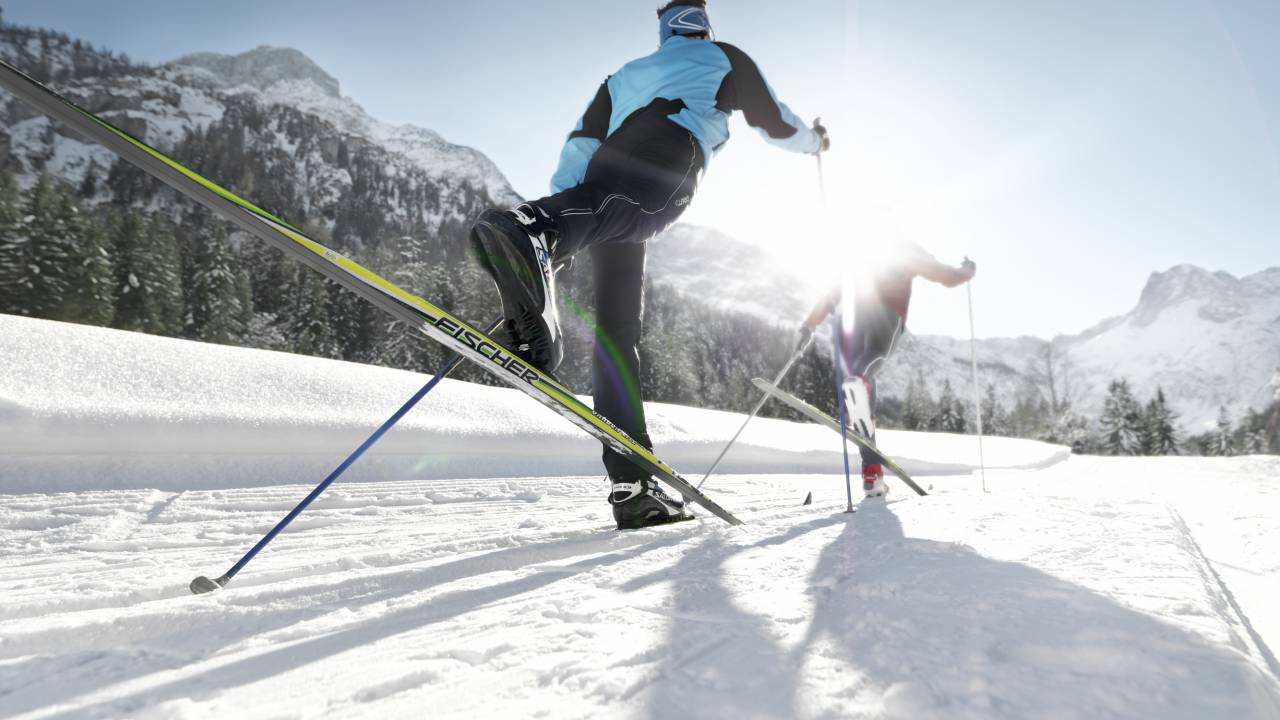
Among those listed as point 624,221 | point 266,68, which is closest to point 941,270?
point 624,221

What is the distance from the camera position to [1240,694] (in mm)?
639

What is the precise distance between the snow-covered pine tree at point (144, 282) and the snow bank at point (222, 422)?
Answer: 3115 centimetres

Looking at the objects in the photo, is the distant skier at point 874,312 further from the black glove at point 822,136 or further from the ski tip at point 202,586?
the ski tip at point 202,586

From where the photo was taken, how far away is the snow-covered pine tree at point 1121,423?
111 ft

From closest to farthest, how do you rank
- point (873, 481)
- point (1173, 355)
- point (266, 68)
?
point (873, 481) < point (1173, 355) < point (266, 68)

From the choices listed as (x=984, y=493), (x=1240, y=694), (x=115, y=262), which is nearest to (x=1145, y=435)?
(x=984, y=493)

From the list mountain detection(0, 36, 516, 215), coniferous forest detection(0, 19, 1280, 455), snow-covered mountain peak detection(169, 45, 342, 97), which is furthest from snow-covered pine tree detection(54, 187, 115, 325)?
snow-covered mountain peak detection(169, 45, 342, 97)

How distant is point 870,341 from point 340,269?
3.31 meters

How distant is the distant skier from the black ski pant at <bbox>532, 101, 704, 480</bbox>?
184 cm

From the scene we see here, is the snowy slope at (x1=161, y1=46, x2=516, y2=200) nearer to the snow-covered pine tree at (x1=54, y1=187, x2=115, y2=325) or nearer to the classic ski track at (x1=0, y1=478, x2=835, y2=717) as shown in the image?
the snow-covered pine tree at (x1=54, y1=187, x2=115, y2=325)

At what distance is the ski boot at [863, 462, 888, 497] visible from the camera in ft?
10.8

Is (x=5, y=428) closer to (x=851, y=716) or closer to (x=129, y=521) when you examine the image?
(x=129, y=521)

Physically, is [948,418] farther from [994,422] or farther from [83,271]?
[83,271]

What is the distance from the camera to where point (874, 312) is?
396 cm
